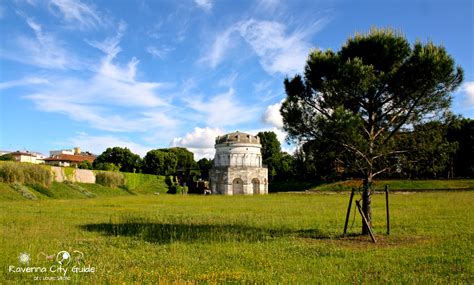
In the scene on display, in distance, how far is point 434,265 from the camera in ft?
32.9

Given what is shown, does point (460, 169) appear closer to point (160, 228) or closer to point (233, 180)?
point (233, 180)

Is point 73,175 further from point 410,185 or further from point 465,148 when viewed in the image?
point 465,148

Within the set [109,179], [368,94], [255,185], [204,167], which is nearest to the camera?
[368,94]

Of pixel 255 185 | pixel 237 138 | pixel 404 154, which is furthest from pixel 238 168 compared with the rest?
pixel 404 154

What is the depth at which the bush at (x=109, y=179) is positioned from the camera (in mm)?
60938

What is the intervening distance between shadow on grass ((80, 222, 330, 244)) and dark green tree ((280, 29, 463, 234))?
3.56m

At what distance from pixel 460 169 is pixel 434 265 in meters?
65.0

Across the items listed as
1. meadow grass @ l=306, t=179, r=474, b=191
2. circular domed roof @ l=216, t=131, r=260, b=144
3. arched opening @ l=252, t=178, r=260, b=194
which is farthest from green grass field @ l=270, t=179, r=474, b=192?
circular domed roof @ l=216, t=131, r=260, b=144

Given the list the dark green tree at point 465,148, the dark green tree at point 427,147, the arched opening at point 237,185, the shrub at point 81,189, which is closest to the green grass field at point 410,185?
the dark green tree at point 465,148

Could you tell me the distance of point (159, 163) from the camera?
99938mm

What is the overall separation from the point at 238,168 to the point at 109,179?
27169mm

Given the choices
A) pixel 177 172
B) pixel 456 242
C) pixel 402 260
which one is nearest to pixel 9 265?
pixel 402 260

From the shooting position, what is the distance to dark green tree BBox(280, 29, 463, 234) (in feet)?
47.7

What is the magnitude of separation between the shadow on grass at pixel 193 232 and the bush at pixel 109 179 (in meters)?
44.6
